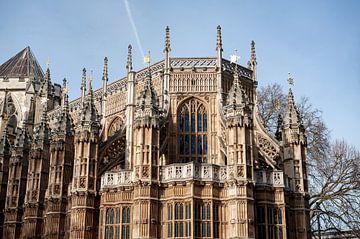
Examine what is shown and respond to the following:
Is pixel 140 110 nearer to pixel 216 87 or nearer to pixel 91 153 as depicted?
pixel 91 153

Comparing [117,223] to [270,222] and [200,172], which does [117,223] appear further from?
[270,222]

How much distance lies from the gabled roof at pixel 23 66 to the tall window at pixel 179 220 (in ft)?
121

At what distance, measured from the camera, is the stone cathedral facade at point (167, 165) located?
3133 centimetres

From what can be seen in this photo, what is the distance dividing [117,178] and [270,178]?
10026 mm

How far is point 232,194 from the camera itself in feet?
102

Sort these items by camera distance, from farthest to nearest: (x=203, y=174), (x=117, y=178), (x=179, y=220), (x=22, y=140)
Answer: (x=22, y=140)
(x=117, y=178)
(x=203, y=174)
(x=179, y=220)

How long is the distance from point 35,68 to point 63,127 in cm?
2986

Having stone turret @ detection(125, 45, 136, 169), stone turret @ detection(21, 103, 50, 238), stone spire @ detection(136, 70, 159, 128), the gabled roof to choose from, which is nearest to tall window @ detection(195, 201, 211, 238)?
stone spire @ detection(136, 70, 159, 128)

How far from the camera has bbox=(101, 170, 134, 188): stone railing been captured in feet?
108

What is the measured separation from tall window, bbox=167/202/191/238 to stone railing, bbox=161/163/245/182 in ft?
5.48

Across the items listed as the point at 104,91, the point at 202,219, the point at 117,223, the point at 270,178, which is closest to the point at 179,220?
the point at 202,219

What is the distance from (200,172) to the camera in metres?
32.0

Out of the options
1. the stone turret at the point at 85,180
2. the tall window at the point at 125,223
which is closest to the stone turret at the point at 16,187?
the stone turret at the point at 85,180

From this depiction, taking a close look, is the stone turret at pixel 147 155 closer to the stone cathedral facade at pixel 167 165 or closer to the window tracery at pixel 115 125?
the stone cathedral facade at pixel 167 165
